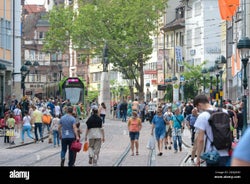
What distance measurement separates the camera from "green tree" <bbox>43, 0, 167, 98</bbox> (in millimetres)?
95000

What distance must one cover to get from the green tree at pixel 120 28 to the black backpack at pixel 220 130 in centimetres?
8154

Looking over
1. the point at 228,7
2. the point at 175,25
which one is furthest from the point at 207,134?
the point at 175,25

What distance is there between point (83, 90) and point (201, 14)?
27202 mm

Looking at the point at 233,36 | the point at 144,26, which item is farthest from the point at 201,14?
the point at 233,36

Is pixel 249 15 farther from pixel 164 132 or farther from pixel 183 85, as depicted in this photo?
pixel 164 132

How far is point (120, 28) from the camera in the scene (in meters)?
96.8

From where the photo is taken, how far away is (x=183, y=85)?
3120 inches

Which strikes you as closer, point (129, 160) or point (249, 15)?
point (129, 160)

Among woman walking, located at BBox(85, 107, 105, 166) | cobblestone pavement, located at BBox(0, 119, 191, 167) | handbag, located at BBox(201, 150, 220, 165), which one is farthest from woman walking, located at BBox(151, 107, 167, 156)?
handbag, located at BBox(201, 150, 220, 165)

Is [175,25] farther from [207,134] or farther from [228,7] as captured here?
[207,134]

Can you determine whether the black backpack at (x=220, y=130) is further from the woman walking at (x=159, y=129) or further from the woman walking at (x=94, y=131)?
the woman walking at (x=159, y=129)

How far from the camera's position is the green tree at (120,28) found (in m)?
95.0

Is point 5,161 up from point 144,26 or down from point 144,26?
down
